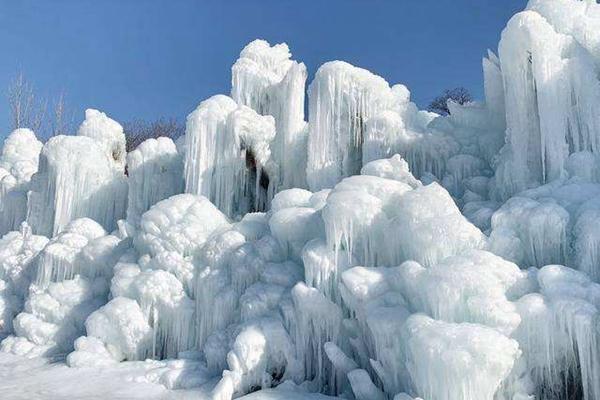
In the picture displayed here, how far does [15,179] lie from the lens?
18.4m

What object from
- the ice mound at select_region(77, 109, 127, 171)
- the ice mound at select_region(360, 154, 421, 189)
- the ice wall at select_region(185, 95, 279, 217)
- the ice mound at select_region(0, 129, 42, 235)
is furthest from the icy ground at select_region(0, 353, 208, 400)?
the ice mound at select_region(0, 129, 42, 235)

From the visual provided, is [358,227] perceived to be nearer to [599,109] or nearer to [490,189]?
[490,189]

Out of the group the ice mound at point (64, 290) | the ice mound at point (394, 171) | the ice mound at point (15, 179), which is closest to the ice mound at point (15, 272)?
the ice mound at point (64, 290)

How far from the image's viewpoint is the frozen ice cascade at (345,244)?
22.2ft

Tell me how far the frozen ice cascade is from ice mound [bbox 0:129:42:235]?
2.07 meters

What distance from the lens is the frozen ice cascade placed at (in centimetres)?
677

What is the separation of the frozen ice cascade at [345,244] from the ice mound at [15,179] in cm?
207

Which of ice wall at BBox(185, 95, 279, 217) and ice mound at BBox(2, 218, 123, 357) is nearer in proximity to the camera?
ice mound at BBox(2, 218, 123, 357)

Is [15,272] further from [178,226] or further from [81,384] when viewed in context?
[81,384]

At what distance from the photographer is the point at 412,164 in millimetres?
12438

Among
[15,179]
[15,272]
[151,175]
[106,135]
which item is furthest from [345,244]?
[15,179]

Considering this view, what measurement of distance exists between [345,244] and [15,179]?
14037 millimetres

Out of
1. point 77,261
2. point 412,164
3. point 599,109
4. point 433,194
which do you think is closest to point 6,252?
point 77,261

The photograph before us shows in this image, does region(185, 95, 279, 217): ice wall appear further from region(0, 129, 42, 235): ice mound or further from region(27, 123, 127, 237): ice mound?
region(0, 129, 42, 235): ice mound
